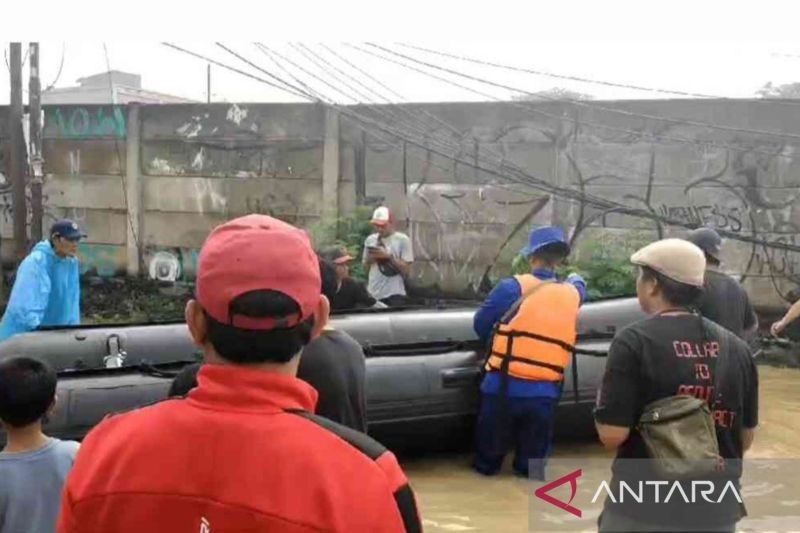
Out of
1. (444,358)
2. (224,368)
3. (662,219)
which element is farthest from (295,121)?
(224,368)

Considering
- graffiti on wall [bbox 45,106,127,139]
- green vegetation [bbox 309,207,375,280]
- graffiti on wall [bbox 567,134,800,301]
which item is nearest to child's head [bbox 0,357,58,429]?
green vegetation [bbox 309,207,375,280]

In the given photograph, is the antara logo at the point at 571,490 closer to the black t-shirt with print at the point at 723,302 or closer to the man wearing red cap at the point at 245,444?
the black t-shirt with print at the point at 723,302

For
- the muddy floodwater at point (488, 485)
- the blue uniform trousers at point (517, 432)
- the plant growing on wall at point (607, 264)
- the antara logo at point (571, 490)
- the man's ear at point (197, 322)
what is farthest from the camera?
the plant growing on wall at point (607, 264)

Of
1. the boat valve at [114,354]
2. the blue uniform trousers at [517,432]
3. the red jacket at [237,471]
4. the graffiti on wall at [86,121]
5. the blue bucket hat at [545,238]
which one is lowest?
the blue uniform trousers at [517,432]

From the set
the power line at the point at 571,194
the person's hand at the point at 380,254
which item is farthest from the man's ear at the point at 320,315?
the power line at the point at 571,194

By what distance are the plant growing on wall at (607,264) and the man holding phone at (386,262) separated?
2.33 m

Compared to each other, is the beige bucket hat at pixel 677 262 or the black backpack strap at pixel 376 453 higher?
the beige bucket hat at pixel 677 262

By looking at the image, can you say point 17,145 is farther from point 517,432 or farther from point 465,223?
point 517,432

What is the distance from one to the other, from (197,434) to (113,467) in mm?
140

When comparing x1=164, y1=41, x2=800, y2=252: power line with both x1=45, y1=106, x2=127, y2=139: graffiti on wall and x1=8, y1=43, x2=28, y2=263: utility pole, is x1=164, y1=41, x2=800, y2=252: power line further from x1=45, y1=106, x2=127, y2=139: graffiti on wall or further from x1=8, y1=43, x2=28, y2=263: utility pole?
x1=45, y1=106, x2=127, y2=139: graffiti on wall

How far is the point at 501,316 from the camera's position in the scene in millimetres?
5379

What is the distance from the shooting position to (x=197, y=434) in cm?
132

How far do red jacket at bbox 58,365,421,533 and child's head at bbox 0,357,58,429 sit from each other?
1261 mm

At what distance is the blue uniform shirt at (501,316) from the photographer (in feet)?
17.5
